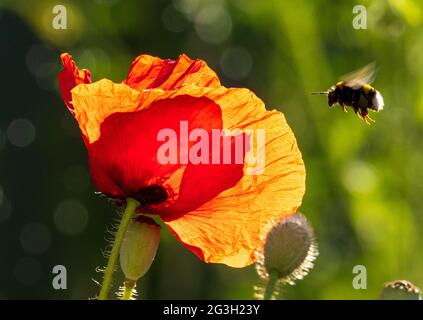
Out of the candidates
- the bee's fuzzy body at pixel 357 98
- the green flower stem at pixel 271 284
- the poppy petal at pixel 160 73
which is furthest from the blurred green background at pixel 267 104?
the green flower stem at pixel 271 284

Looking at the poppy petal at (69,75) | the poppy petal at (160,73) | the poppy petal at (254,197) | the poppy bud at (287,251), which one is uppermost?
the poppy petal at (160,73)

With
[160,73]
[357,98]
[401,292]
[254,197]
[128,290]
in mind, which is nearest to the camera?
[401,292]

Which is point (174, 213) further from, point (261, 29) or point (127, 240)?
point (261, 29)

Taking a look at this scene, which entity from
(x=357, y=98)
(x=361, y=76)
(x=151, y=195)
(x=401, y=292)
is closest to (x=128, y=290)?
(x=151, y=195)

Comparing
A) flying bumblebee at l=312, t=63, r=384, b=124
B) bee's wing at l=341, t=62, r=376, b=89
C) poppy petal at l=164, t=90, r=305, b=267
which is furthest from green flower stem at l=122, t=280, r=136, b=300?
flying bumblebee at l=312, t=63, r=384, b=124

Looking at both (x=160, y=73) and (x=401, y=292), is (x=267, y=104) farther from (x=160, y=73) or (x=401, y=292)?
(x=401, y=292)

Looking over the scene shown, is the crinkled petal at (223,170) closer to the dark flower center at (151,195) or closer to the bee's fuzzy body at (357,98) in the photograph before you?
the dark flower center at (151,195)
